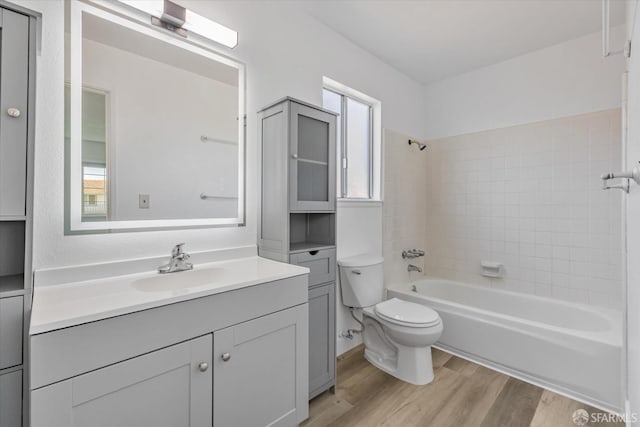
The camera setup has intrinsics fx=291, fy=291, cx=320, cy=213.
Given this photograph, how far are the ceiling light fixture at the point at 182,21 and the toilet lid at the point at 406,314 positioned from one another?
1.94 metres

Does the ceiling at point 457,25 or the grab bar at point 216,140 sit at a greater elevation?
the ceiling at point 457,25

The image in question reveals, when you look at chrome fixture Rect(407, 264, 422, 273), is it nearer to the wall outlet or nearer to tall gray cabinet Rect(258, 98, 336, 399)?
tall gray cabinet Rect(258, 98, 336, 399)

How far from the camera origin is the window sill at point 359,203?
7.63 ft

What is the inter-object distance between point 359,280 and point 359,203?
64 centimetres

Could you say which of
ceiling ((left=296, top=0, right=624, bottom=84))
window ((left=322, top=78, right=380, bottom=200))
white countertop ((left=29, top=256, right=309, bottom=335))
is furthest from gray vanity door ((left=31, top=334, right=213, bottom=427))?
ceiling ((left=296, top=0, right=624, bottom=84))

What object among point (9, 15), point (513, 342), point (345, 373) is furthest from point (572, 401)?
point (9, 15)

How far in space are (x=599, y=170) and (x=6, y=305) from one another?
3481 mm

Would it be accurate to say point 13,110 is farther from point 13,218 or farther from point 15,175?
point 13,218

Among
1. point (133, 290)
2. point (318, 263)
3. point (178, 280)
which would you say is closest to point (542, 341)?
point (318, 263)

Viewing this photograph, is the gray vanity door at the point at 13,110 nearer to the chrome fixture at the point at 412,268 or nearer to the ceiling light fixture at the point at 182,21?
the ceiling light fixture at the point at 182,21

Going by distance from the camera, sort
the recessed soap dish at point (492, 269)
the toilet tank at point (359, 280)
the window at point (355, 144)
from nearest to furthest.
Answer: the toilet tank at point (359, 280) < the window at point (355, 144) < the recessed soap dish at point (492, 269)

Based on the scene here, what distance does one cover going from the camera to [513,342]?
2.03 m

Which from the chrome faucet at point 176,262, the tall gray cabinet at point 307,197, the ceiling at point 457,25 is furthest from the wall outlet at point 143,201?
the ceiling at point 457,25

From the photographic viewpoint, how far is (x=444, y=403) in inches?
68.6
